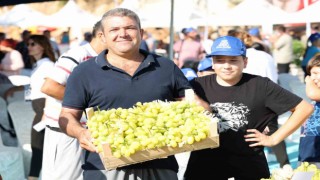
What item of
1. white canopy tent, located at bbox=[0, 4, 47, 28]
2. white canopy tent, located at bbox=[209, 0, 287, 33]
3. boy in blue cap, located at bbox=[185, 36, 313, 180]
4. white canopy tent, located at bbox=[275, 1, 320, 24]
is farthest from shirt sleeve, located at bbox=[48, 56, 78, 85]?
white canopy tent, located at bbox=[0, 4, 47, 28]

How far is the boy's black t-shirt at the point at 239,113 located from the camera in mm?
5109

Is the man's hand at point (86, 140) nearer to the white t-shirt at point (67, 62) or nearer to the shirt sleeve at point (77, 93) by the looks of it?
the shirt sleeve at point (77, 93)

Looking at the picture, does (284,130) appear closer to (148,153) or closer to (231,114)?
(231,114)

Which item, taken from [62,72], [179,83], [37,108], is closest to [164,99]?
[179,83]

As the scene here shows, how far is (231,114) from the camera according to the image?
5.09 m

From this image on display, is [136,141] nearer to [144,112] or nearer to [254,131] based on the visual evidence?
[144,112]

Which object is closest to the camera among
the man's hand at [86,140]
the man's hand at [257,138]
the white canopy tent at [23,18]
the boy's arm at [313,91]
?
the man's hand at [86,140]

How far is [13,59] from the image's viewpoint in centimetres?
1332

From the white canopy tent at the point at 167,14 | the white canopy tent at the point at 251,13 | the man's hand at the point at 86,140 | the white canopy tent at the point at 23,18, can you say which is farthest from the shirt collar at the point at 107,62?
the white canopy tent at the point at 23,18

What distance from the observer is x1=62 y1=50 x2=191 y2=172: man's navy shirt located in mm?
4449

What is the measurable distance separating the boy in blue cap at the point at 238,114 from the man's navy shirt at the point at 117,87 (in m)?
0.57

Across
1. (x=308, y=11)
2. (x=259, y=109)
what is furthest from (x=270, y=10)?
(x=259, y=109)

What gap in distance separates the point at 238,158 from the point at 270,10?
33.6 ft

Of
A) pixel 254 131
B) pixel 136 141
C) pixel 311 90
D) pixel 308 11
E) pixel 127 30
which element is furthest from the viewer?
pixel 308 11
